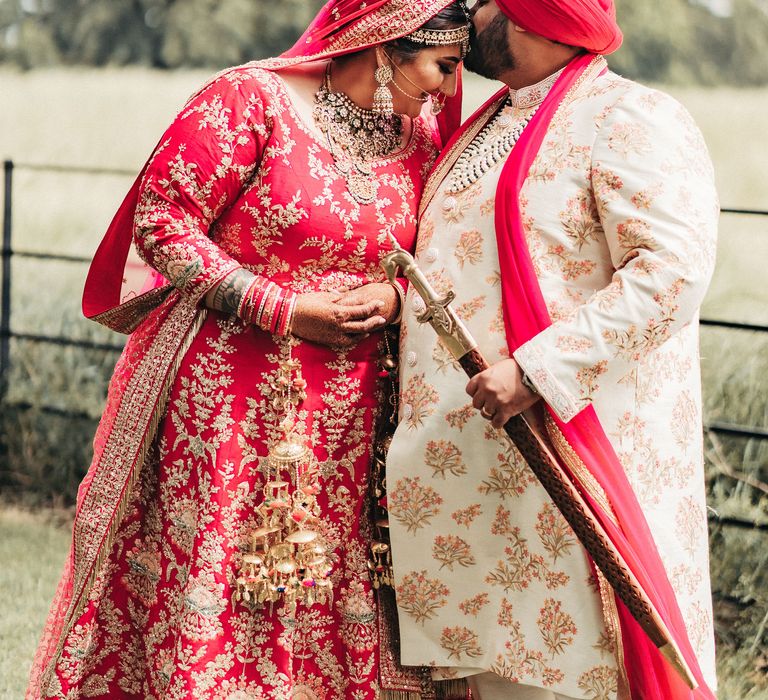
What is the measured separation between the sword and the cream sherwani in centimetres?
10

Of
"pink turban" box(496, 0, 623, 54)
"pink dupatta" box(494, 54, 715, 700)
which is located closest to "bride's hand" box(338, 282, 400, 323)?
"pink dupatta" box(494, 54, 715, 700)

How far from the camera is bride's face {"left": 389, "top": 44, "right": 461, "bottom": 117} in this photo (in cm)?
243

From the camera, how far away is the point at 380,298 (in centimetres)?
246

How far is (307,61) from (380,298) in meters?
0.58

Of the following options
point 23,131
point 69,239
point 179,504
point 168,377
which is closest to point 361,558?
point 179,504

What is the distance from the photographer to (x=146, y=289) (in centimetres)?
272

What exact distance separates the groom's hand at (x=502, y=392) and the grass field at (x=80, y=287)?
5.82 ft

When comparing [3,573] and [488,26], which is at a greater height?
[488,26]

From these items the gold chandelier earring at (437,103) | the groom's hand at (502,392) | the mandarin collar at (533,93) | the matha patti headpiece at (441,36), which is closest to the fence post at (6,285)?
the gold chandelier earring at (437,103)

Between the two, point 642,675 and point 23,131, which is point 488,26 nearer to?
point 642,675

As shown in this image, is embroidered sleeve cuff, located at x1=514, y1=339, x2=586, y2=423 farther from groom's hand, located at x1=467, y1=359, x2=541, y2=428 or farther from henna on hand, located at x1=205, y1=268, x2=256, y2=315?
henna on hand, located at x1=205, y1=268, x2=256, y2=315

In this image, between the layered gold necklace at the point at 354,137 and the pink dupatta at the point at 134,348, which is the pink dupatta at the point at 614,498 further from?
the pink dupatta at the point at 134,348

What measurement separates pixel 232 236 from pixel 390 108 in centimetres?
47

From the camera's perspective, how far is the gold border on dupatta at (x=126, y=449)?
2492 millimetres
